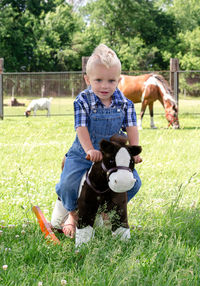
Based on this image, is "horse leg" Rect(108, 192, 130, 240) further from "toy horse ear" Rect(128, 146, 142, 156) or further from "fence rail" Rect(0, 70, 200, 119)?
"fence rail" Rect(0, 70, 200, 119)

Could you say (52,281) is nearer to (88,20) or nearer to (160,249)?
(160,249)

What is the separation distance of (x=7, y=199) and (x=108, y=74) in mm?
2074

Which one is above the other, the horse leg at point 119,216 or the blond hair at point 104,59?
the blond hair at point 104,59

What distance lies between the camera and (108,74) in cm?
309

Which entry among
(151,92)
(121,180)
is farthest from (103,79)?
(151,92)

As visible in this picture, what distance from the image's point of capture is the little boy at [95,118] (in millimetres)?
3096

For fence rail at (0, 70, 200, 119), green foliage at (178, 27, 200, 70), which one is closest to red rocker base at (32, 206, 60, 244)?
fence rail at (0, 70, 200, 119)

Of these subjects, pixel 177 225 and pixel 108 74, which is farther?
pixel 177 225

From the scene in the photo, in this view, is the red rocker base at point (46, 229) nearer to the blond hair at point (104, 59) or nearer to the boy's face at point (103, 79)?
the boy's face at point (103, 79)

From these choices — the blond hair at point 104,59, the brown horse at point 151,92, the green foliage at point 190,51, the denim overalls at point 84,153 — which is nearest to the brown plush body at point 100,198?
the denim overalls at point 84,153

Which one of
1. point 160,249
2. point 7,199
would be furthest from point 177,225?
point 7,199

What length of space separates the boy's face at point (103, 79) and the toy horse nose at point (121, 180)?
0.71 m

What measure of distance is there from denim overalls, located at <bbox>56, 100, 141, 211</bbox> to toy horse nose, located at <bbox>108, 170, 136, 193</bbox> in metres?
0.50

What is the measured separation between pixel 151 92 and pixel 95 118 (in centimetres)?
1110
